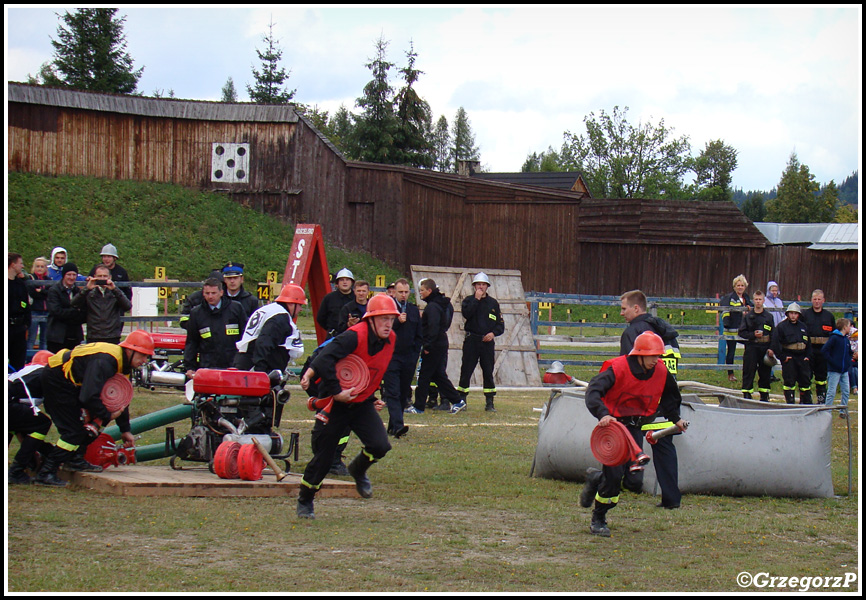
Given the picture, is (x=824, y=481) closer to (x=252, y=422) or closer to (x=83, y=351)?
(x=252, y=422)

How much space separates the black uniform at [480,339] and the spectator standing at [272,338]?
5.91 metres

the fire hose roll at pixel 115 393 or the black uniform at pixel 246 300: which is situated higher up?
the black uniform at pixel 246 300

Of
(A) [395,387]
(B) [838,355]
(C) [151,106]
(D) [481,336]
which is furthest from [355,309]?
(C) [151,106]

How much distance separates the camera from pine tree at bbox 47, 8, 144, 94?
54.4m

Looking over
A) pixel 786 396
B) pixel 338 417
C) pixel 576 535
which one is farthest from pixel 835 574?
pixel 786 396

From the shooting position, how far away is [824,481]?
9.12m

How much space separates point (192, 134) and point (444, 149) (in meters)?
72.4

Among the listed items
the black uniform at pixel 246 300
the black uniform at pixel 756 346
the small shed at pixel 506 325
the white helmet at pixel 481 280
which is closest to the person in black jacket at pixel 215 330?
the black uniform at pixel 246 300

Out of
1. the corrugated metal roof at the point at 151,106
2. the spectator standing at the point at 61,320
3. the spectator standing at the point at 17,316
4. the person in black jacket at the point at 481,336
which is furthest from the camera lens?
the corrugated metal roof at the point at 151,106

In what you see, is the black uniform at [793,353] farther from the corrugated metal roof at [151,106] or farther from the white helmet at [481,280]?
the corrugated metal roof at [151,106]

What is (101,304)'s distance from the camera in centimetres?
1309

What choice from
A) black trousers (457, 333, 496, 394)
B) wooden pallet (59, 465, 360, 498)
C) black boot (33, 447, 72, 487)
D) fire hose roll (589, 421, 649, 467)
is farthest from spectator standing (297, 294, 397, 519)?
black trousers (457, 333, 496, 394)

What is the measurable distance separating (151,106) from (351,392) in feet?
119

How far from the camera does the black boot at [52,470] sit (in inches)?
331
